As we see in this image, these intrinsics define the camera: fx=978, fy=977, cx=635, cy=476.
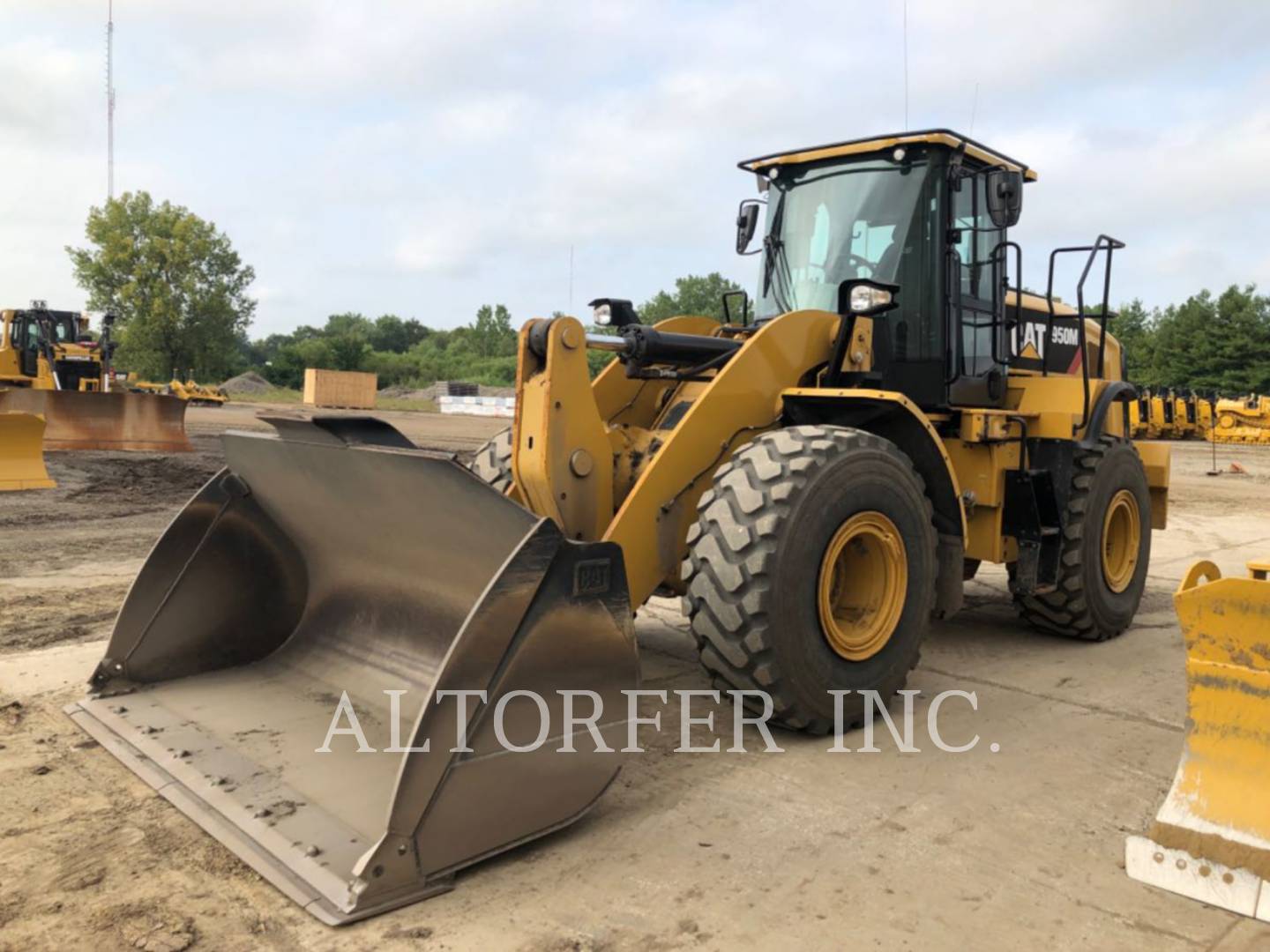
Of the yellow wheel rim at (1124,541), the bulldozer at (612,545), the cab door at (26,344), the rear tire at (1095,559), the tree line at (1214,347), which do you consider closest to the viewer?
the bulldozer at (612,545)

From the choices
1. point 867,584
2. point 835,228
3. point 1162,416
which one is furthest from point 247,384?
point 867,584

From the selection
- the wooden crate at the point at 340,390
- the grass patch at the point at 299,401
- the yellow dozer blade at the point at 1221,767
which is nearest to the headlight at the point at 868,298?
the yellow dozer blade at the point at 1221,767

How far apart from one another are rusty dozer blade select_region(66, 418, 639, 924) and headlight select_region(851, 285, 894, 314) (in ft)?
6.83

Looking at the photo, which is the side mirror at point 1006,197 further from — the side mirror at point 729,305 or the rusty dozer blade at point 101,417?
the rusty dozer blade at point 101,417

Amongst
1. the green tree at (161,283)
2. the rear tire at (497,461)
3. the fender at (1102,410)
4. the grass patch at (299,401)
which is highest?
the green tree at (161,283)

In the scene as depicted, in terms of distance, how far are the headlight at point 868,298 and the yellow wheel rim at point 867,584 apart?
3.37 feet

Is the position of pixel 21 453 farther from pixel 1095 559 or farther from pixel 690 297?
pixel 690 297

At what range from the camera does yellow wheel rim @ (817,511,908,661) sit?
4.12 m

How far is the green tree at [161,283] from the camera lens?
4778 cm

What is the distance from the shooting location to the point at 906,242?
5.12 m

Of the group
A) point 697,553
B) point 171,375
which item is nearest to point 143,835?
point 697,553

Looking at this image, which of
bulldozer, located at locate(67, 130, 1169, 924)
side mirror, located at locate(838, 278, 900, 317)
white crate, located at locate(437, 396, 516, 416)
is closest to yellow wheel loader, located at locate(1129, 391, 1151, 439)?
white crate, located at locate(437, 396, 516, 416)

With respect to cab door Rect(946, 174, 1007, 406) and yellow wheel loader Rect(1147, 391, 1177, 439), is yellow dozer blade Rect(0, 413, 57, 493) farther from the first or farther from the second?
yellow wheel loader Rect(1147, 391, 1177, 439)

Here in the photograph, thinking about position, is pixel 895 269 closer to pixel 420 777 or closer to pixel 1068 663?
pixel 1068 663
